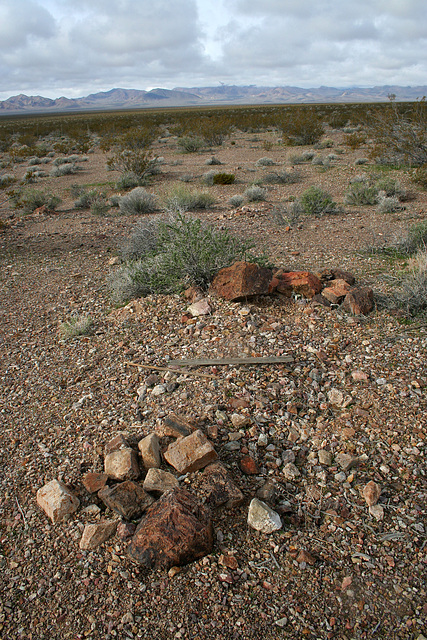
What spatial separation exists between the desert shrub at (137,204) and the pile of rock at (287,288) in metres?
6.36

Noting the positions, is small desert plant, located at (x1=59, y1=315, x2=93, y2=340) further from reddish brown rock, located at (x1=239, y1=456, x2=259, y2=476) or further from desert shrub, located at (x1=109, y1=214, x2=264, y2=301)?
reddish brown rock, located at (x1=239, y1=456, x2=259, y2=476)

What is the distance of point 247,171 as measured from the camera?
15.3m

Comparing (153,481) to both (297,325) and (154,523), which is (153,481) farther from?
(297,325)

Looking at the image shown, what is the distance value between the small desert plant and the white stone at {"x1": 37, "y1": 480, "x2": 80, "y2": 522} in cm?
233

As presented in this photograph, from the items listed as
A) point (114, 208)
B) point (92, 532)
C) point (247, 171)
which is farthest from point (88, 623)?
point (247, 171)

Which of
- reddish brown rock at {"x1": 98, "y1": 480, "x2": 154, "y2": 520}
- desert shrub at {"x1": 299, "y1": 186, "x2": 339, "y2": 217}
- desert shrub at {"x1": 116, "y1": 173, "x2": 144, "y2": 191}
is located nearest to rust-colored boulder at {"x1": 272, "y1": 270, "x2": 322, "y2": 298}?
reddish brown rock at {"x1": 98, "y1": 480, "x2": 154, "y2": 520}

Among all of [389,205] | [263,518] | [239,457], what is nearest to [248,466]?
[239,457]

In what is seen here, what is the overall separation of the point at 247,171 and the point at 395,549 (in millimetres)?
14623

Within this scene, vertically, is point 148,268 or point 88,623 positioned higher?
point 148,268

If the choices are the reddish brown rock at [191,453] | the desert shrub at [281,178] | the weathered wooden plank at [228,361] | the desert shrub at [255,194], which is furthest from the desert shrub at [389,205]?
the reddish brown rock at [191,453]

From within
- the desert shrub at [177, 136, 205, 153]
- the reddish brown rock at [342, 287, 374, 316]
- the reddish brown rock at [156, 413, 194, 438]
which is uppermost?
the desert shrub at [177, 136, 205, 153]

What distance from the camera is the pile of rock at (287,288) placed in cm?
452

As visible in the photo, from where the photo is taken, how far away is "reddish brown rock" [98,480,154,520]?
248 cm

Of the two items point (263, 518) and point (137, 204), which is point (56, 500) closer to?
point (263, 518)
